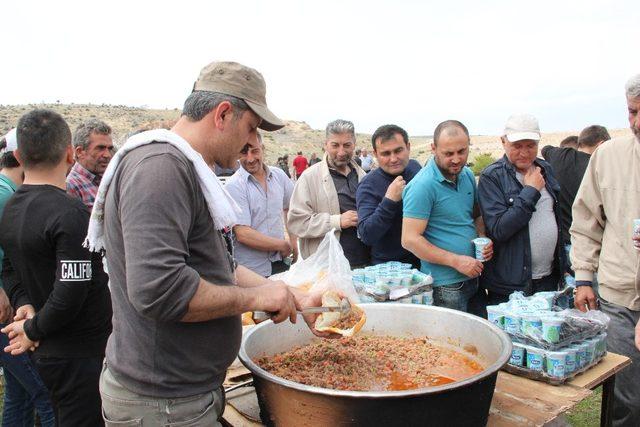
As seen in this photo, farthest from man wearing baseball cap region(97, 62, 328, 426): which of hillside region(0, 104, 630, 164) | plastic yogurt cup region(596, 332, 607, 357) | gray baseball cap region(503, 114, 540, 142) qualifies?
hillside region(0, 104, 630, 164)

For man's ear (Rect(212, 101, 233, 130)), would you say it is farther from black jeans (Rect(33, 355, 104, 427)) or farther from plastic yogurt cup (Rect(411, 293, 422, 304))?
plastic yogurt cup (Rect(411, 293, 422, 304))

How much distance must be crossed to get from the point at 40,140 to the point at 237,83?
4.43ft

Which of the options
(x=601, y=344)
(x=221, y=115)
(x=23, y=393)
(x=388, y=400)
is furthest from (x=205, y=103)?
(x=23, y=393)

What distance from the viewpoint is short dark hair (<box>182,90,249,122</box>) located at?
1582 millimetres

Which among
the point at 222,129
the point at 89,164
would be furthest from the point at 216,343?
the point at 89,164

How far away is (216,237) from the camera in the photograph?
5.20 feet

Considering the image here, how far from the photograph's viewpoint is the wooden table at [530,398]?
1.88m

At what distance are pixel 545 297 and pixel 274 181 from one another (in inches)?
94.9

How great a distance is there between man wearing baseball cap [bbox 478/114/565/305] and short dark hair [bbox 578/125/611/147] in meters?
2.33

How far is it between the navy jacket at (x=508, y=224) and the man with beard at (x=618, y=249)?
0.31m

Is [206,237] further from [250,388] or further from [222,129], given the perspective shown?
[250,388]

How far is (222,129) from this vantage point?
160cm

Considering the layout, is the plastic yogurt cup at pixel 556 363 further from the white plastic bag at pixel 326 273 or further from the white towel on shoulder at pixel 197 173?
the white towel on shoulder at pixel 197 173

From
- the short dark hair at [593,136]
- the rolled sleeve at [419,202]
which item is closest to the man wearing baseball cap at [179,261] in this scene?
the rolled sleeve at [419,202]
